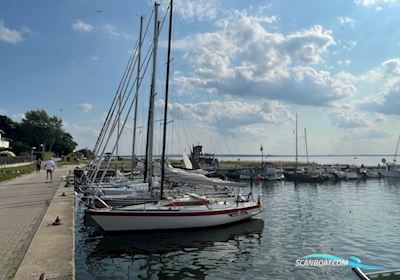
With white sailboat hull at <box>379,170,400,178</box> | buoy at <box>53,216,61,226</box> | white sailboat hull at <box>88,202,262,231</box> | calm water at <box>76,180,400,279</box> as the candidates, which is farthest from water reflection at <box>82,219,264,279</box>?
white sailboat hull at <box>379,170,400,178</box>

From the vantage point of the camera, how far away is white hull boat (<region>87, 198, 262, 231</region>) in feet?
64.8

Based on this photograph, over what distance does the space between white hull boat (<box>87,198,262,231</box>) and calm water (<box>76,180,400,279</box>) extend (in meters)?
0.44

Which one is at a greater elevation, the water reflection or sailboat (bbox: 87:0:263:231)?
sailboat (bbox: 87:0:263:231)

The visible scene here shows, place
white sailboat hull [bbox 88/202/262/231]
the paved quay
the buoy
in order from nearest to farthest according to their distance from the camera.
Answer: the paved quay < the buoy < white sailboat hull [bbox 88/202/262/231]

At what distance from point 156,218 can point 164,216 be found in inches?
16.5

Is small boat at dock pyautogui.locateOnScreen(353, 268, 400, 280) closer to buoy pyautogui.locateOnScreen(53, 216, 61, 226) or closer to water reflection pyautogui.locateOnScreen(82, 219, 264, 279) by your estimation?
water reflection pyautogui.locateOnScreen(82, 219, 264, 279)

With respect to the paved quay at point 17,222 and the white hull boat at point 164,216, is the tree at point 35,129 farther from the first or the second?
the white hull boat at point 164,216

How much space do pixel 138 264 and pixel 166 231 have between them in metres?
5.24

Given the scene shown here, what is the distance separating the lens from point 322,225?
2502 cm

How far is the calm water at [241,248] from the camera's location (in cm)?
1469

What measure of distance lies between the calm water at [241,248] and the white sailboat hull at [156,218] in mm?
419

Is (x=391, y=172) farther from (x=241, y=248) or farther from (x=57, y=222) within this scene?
(x=57, y=222)

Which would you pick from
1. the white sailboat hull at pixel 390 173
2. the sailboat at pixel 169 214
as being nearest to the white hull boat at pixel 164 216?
the sailboat at pixel 169 214

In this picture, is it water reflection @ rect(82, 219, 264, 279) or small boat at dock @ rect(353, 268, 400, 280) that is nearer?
small boat at dock @ rect(353, 268, 400, 280)
